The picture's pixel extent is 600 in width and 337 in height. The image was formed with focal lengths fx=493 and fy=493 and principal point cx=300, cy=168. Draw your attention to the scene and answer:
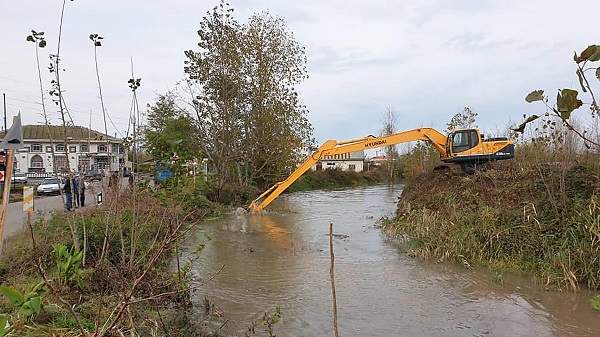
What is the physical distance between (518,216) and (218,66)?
68.3 ft

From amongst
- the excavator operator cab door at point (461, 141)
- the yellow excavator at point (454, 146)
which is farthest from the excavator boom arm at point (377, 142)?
the excavator operator cab door at point (461, 141)

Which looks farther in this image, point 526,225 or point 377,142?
point 377,142

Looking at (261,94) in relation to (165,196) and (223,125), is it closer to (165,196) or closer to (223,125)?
(223,125)

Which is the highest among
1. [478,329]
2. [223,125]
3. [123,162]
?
[223,125]

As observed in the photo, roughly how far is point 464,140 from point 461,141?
11cm

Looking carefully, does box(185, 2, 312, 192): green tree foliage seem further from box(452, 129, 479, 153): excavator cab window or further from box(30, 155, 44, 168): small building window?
box(30, 155, 44, 168): small building window

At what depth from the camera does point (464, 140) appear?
683 inches

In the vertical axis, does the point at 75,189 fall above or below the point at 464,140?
below

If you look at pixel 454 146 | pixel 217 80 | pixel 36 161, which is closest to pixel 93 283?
pixel 454 146

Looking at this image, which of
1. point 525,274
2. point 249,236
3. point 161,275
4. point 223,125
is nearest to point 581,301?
point 525,274

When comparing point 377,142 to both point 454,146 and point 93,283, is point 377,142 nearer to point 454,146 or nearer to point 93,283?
point 454,146

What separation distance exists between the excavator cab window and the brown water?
5448 mm

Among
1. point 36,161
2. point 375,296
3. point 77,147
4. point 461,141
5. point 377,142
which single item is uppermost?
point 36,161

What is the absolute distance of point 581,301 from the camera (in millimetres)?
8195
